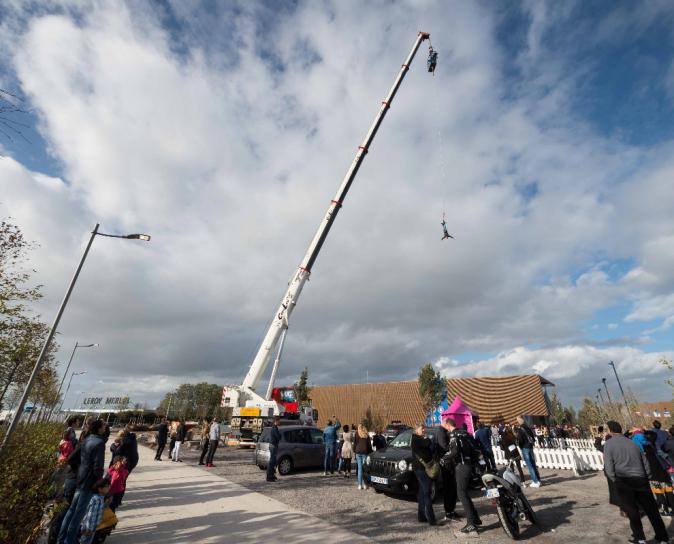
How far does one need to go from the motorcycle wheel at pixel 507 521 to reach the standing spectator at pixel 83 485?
6.26m

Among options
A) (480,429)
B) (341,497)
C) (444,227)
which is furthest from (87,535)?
(444,227)

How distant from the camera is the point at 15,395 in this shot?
28.1 m

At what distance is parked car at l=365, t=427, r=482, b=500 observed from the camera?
837cm

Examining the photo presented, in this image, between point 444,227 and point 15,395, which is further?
point 15,395

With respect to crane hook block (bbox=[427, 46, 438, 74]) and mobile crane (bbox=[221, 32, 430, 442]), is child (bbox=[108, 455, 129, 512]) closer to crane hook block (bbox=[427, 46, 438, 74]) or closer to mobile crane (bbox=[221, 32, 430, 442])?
mobile crane (bbox=[221, 32, 430, 442])

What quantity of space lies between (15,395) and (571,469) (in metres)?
36.9

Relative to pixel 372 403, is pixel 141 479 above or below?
below

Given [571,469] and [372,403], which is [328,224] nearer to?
[571,469]

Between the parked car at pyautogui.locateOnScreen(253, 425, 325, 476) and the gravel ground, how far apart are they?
60 cm

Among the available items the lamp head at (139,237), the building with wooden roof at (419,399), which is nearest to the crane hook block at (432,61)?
the lamp head at (139,237)

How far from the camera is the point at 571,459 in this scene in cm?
1331

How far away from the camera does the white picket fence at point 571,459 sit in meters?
13.1

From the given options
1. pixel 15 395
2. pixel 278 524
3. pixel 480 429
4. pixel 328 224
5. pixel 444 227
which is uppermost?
pixel 328 224

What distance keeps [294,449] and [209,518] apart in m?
5.95
